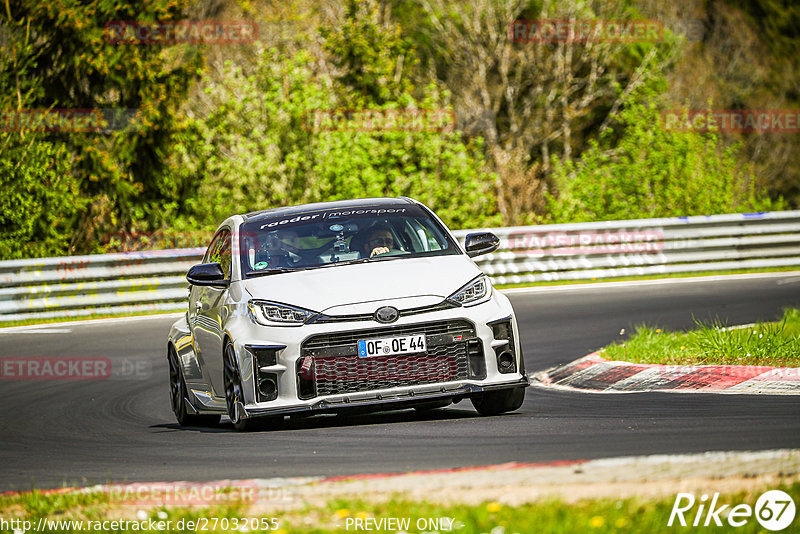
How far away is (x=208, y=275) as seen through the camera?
9.45 m

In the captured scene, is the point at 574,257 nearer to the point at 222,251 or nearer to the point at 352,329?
the point at 222,251

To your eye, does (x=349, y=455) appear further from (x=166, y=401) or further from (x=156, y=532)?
(x=166, y=401)

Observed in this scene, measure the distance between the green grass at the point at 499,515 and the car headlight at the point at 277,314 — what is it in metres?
2.63

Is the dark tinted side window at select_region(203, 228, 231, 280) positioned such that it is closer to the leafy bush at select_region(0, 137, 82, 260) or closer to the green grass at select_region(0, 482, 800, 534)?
the green grass at select_region(0, 482, 800, 534)

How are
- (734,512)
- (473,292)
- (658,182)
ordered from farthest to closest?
(658,182) < (473,292) < (734,512)

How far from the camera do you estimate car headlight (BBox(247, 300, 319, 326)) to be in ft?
28.1

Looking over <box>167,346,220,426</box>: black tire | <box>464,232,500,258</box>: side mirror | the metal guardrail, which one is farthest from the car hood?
the metal guardrail

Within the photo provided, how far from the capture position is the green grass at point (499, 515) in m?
5.12

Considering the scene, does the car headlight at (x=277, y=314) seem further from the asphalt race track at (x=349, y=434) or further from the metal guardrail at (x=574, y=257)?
the metal guardrail at (x=574, y=257)

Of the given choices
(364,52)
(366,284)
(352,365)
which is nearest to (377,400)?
(352,365)

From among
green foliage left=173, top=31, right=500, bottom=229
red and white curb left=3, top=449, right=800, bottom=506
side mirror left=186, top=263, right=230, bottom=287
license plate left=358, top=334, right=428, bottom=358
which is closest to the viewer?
red and white curb left=3, top=449, right=800, bottom=506

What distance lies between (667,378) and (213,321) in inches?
144

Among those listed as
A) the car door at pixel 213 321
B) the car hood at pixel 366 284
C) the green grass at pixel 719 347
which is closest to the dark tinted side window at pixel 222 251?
the car door at pixel 213 321

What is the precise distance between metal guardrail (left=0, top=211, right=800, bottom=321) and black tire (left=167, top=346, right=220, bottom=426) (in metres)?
9.72
